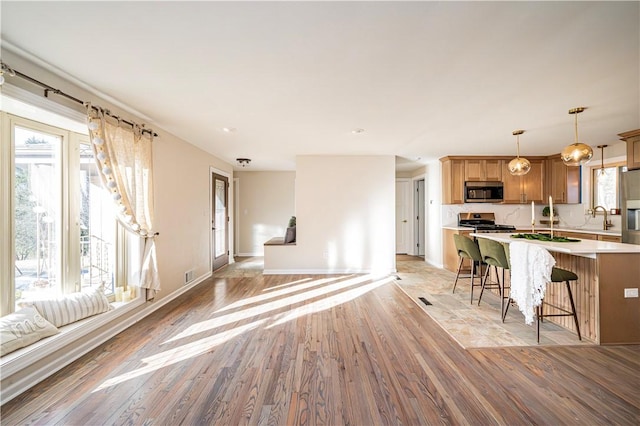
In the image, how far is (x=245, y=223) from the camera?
765 cm

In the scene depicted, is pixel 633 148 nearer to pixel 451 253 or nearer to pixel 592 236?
pixel 592 236

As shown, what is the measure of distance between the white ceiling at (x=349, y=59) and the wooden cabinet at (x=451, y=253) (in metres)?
2.56

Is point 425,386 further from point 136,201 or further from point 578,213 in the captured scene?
point 578,213

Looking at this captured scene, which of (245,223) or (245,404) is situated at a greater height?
(245,223)

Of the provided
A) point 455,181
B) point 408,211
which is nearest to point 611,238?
point 455,181

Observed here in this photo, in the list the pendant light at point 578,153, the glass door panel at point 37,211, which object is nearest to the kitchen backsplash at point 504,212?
the pendant light at point 578,153

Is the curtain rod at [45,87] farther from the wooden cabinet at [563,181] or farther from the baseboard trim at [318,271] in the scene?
the wooden cabinet at [563,181]

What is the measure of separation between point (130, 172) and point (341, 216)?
3.59 meters

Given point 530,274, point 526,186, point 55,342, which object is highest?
point 526,186

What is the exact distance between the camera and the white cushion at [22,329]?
1881 millimetres

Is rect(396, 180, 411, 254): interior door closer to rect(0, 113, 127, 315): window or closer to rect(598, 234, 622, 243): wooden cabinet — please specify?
rect(598, 234, 622, 243): wooden cabinet

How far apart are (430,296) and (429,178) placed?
3.40 meters

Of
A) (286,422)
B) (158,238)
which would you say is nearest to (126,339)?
(158,238)

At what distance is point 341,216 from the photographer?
5.46 metres
